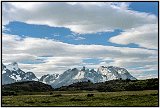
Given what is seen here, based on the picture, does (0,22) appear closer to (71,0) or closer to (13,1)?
(13,1)

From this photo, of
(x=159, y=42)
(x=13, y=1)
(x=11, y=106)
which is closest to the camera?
(x=159, y=42)

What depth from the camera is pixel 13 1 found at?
24.7m

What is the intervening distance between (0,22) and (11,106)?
7287 mm

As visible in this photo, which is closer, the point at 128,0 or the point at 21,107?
the point at 128,0

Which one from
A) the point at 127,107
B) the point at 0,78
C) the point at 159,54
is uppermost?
the point at 159,54

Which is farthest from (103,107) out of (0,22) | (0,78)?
(0,22)

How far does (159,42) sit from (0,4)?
12067 millimetres

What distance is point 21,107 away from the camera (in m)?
26.1

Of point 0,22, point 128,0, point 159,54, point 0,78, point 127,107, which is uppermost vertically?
point 128,0

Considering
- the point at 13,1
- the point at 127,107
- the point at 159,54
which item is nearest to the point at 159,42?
the point at 159,54

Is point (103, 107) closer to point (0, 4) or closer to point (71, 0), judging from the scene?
point (71, 0)

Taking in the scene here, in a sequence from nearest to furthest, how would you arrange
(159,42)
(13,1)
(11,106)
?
(159,42) < (13,1) < (11,106)

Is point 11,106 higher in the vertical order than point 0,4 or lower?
lower

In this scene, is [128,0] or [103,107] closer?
[128,0]
